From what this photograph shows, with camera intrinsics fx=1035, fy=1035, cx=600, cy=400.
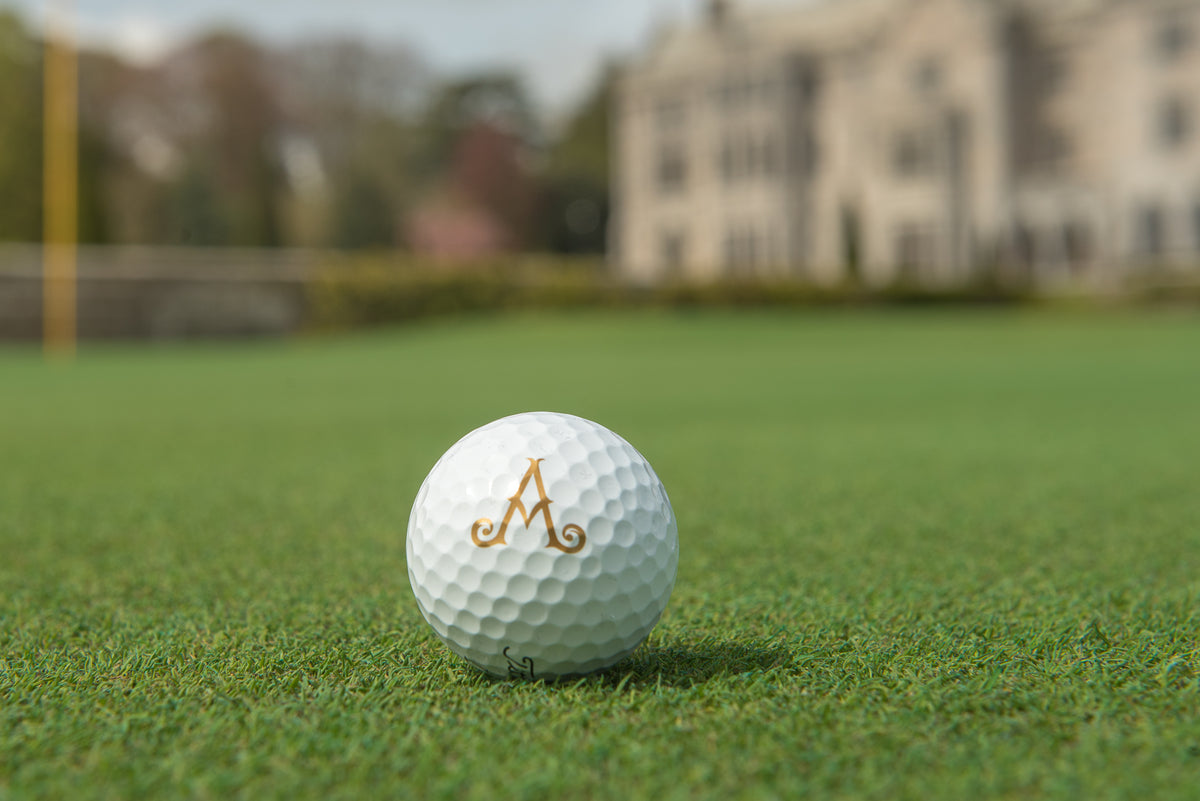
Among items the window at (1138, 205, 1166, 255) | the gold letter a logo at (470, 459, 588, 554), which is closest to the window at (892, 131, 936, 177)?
the window at (1138, 205, 1166, 255)

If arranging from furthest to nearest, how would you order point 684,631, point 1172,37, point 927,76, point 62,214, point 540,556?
point 927,76 < point 1172,37 < point 62,214 < point 684,631 < point 540,556

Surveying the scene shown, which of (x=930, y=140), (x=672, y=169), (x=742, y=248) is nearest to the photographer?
(x=930, y=140)

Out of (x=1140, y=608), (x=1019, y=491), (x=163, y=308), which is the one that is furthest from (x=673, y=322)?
(x=1140, y=608)

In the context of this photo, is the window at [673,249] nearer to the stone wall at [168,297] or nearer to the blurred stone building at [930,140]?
the blurred stone building at [930,140]

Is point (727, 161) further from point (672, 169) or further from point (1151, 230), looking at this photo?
point (1151, 230)

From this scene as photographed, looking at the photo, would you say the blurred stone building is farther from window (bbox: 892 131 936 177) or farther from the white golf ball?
the white golf ball

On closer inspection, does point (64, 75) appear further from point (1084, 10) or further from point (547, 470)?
point (1084, 10)

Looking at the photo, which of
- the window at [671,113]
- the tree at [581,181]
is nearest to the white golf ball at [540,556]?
the window at [671,113]

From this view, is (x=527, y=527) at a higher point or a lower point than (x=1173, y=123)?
lower

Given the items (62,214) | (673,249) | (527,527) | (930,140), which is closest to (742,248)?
(673,249)
